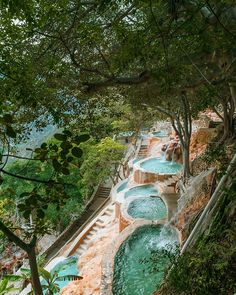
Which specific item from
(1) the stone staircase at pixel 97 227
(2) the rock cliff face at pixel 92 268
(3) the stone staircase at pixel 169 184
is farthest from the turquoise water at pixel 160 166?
(2) the rock cliff face at pixel 92 268

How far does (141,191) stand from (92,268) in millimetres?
6814

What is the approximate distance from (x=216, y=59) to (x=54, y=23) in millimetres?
3236

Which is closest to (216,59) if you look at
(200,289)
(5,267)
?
(200,289)

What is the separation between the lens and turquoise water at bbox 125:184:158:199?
1574 centimetres

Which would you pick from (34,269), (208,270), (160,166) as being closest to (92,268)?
(208,270)

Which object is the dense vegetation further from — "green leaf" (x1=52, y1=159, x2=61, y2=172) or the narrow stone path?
the narrow stone path

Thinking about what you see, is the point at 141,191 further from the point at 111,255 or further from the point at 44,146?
the point at 44,146

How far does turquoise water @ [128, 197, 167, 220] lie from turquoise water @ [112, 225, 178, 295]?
1.86 metres

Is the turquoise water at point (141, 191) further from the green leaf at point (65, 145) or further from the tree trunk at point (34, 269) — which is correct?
the green leaf at point (65, 145)

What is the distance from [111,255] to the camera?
8867 mm

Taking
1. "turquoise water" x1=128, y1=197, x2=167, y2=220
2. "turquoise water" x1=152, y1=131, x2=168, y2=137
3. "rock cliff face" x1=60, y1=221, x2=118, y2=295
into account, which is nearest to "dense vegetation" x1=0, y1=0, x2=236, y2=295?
"rock cliff face" x1=60, y1=221, x2=118, y2=295

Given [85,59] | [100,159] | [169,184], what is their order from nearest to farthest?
1. [85,59]
2. [169,184]
3. [100,159]

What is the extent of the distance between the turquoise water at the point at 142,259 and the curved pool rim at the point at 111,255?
0.40ft

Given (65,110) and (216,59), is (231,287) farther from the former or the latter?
(65,110)
